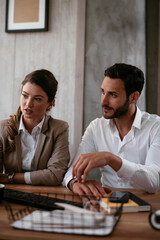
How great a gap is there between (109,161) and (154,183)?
0.99 feet

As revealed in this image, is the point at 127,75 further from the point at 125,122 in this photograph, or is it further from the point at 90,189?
the point at 90,189

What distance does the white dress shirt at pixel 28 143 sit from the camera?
1.90 meters

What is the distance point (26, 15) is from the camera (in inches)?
112

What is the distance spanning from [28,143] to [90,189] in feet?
2.72

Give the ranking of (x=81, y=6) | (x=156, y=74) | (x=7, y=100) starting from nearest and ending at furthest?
(x=156, y=74) → (x=81, y=6) → (x=7, y=100)

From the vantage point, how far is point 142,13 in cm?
262

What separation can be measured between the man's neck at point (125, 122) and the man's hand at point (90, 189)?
66 centimetres

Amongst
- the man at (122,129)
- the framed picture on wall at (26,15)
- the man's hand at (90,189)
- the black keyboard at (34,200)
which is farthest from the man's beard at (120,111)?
the framed picture on wall at (26,15)

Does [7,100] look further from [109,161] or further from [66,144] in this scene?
[109,161]

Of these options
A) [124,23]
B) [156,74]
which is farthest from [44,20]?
[156,74]

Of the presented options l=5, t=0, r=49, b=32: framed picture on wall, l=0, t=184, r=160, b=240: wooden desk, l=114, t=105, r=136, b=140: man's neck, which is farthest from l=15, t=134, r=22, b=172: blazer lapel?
l=5, t=0, r=49, b=32: framed picture on wall

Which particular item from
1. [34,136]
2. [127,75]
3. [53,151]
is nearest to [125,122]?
[127,75]

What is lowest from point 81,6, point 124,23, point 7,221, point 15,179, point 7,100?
point 15,179

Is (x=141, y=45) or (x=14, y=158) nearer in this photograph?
(x=14, y=158)
